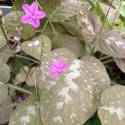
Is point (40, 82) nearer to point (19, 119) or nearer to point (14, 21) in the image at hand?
point (19, 119)

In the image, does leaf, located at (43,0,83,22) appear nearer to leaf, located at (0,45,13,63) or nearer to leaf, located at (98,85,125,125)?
leaf, located at (0,45,13,63)

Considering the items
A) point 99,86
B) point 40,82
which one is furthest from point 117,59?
point 40,82

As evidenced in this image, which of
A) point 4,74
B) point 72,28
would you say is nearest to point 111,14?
point 72,28

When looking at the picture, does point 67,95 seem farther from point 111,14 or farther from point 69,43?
point 111,14

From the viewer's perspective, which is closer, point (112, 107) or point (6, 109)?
point (112, 107)

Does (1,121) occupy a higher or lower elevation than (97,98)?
lower

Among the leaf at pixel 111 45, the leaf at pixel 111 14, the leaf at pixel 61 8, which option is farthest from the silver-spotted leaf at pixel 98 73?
the leaf at pixel 111 14
